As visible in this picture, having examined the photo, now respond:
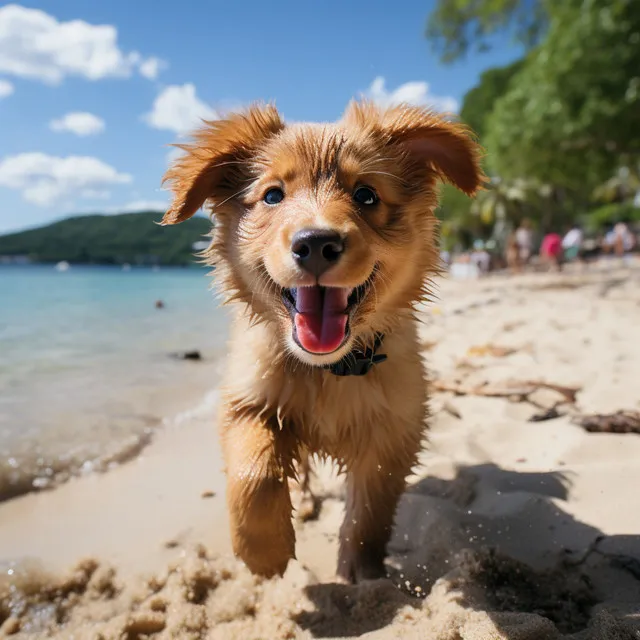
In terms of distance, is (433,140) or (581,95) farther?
(581,95)

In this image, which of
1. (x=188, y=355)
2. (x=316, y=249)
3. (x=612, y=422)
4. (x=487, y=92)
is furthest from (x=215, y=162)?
(x=487, y=92)

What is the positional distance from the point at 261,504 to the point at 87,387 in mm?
→ 5065

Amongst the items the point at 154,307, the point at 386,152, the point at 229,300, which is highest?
the point at 386,152

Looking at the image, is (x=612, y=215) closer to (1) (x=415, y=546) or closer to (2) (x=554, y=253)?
(2) (x=554, y=253)

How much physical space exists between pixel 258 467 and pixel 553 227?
1868 inches

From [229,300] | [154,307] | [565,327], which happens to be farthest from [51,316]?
[229,300]

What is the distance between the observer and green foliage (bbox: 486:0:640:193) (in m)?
9.68

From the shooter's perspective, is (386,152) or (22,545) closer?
(386,152)

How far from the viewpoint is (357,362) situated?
7.65ft

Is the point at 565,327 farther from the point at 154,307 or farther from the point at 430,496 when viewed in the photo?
the point at 154,307

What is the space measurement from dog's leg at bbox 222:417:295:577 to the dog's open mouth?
0.48 meters

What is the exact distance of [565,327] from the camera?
7148 mm

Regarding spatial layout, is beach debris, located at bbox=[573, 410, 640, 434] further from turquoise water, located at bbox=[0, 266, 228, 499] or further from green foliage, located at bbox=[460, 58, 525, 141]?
green foliage, located at bbox=[460, 58, 525, 141]

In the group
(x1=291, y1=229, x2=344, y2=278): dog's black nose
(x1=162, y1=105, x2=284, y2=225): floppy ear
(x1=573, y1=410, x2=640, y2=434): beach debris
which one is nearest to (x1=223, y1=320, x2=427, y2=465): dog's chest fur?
(x1=291, y1=229, x2=344, y2=278): dog's black nose
